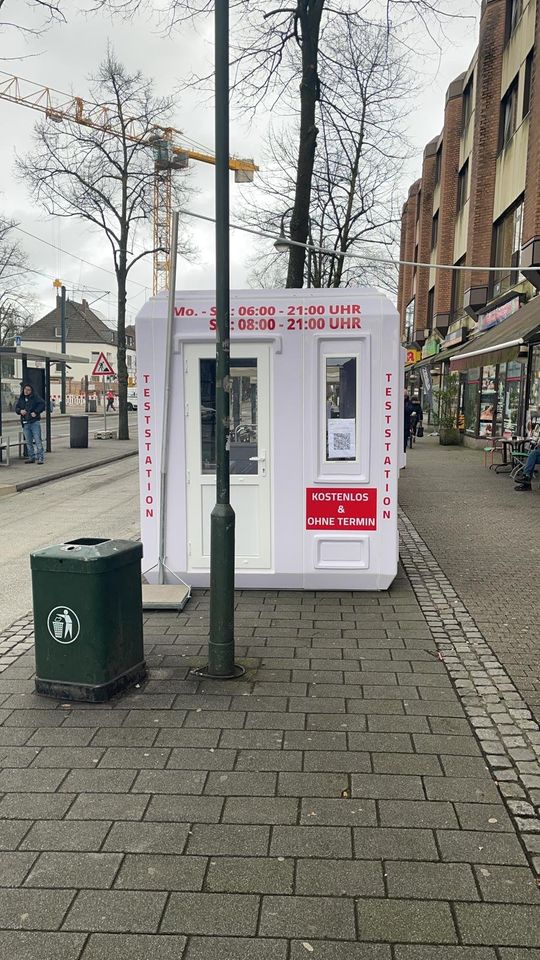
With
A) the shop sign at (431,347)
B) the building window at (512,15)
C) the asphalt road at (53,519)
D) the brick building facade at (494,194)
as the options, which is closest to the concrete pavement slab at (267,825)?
the asphalt road at (53,519)

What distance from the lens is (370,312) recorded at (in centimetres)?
604

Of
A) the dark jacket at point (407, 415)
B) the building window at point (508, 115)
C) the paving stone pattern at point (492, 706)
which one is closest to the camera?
the paving stone pattern at point (492, 706)

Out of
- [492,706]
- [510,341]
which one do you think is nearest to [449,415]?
[510,341]

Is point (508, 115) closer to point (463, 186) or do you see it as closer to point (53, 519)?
point (463, 186)

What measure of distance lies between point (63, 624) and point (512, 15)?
23025 mm

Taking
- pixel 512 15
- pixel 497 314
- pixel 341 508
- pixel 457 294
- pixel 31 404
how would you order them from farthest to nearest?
pixel 457 294 → pixel 512 15 → pixel 497 314 → pixel 31 404 → pixel 341 508

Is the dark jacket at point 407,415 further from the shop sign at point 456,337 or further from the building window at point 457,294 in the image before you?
the building window at point 457,294

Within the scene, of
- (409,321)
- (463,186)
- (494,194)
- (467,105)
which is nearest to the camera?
(494,194)

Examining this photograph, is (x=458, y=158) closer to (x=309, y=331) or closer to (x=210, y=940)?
(x=309, y=331)

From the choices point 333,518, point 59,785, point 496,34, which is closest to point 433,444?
point 496,34

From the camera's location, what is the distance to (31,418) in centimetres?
1731

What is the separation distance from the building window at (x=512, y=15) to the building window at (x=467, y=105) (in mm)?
5517

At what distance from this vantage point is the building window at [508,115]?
793 inches

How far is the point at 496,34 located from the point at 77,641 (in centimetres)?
2317
